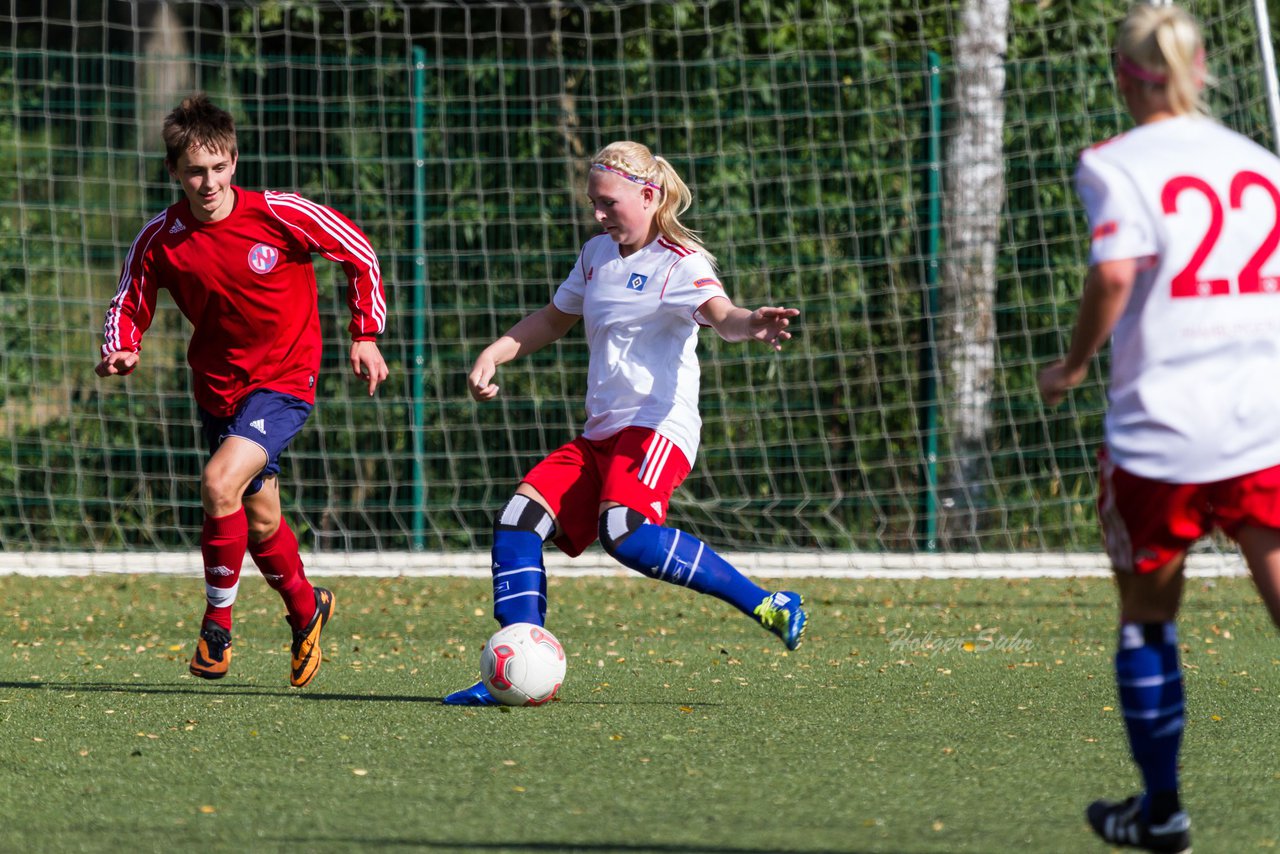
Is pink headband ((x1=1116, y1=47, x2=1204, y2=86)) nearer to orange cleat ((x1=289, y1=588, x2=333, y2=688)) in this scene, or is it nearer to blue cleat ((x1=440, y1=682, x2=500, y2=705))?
blue cleat ((x1=440, y1=682, x2=500, y2=705))

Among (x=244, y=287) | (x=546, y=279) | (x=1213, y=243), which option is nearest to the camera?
(x=1213, y=243)

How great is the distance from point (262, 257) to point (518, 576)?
4.63ft

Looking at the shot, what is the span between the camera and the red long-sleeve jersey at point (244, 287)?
542 centimetres

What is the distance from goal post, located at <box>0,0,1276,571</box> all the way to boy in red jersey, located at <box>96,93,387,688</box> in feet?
14.7

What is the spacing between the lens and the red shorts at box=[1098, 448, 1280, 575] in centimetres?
295

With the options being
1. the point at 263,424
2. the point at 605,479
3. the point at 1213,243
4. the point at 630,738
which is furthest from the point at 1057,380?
the point at 263,424

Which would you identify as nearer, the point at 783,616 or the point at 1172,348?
the point at 1172,348

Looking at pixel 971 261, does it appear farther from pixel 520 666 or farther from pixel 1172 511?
pixel 1172 511

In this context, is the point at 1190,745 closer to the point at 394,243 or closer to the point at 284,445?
the point at 284,445

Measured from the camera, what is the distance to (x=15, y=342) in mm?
10070

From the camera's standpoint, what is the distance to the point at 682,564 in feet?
16.0

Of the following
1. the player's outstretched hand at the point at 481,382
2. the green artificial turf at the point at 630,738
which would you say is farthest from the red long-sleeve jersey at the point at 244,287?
the green artificial turf at the point at 630,738

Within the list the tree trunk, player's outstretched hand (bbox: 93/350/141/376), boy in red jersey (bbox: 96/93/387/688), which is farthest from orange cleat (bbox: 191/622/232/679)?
the tree trunk

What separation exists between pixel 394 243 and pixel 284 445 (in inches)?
189
